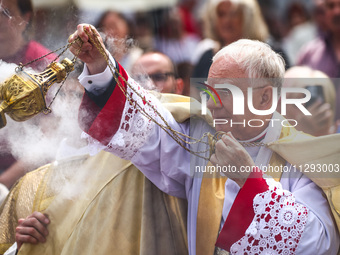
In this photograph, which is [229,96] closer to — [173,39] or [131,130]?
[131,130]

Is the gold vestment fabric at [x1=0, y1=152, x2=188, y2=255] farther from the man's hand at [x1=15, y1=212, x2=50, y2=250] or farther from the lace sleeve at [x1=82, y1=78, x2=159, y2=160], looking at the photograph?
the lace sleeve at [x1=82, y1=78, x2=159, y2=160]

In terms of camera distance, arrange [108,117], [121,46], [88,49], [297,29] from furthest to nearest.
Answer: [297,29], [121,46], [108,117], [88,49]

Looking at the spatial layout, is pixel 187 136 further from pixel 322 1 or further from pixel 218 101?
pixel 322 1

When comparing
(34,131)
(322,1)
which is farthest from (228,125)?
(322,1)

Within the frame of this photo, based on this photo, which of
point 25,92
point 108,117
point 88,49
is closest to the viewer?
point 25,92

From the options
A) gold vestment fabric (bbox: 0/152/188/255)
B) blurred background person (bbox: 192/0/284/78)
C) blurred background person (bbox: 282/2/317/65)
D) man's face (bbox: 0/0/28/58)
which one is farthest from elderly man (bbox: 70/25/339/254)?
blurred background person (bbox: 282/2/317/65)

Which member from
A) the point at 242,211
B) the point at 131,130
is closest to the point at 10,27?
the point at 131,130

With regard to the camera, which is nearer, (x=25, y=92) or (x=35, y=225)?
(x=25, y=92)

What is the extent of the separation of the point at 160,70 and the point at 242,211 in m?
1.46

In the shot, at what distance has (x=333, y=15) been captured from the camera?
15.5 ft

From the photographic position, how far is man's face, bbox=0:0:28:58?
2621mm

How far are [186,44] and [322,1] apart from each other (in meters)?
1.43

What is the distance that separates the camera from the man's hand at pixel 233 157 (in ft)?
8.05

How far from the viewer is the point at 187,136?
8.78ft
